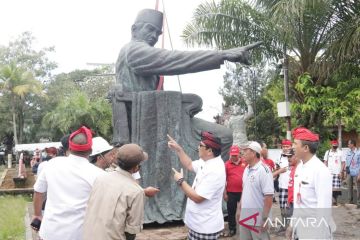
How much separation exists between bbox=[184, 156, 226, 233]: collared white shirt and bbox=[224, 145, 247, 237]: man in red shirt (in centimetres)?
272

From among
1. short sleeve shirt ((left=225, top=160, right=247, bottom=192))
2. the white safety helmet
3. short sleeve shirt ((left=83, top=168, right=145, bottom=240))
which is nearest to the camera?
short sleeve shirt ((left=83, top=168, right=145, bottom=240))

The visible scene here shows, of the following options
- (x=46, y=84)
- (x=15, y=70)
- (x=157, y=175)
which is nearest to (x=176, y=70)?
(x=157, y=175)

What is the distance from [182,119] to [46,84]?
95.3ft

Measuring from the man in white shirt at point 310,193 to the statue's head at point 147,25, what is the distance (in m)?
4.14

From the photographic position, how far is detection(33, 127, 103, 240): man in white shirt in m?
3.44

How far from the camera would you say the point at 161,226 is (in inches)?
265

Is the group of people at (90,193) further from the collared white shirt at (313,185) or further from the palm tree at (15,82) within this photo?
the palm tree at (15,82)

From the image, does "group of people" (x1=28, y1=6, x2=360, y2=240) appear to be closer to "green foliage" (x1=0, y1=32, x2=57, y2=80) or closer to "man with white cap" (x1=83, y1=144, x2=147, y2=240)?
"man with white cap" (x1=83, y1=144, x2=147, y2=240)

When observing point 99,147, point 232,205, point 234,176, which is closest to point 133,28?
point 234,176

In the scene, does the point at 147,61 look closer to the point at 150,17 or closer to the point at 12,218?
A: the point at 150,17

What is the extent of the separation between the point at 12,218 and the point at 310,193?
7.20 metres

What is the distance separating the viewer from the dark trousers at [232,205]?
6.57 m

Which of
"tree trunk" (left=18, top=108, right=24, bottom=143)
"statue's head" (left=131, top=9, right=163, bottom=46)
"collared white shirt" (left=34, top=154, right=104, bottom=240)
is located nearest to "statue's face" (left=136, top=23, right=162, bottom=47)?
"statue's head" (left=131, top=9, right=163, bottom=46)

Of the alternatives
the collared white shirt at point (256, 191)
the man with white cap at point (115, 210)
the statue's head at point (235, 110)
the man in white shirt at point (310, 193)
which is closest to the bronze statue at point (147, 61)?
the collared white shirt at point (256, 191)
